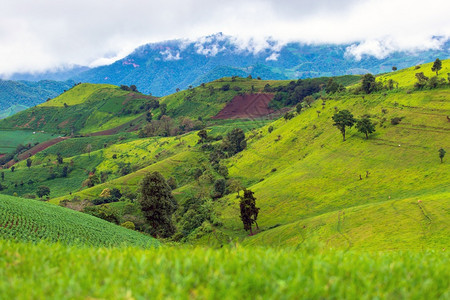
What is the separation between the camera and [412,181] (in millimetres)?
56219

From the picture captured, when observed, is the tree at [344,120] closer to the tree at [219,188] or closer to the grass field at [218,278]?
the tree at [219,188]

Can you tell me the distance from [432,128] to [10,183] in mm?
191978

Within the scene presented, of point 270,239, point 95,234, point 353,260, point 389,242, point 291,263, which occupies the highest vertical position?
point 291,263

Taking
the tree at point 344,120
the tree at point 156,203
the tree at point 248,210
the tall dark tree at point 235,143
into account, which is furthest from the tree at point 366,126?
the tall dark tree at point 235,143

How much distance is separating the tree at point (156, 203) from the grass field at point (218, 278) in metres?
55.1

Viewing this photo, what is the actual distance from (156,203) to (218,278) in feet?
187

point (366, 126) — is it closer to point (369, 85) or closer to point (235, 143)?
point (369, 85)

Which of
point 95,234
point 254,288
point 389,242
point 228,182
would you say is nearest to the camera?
point 254,288

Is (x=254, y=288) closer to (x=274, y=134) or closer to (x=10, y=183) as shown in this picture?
(x=274, y=134)

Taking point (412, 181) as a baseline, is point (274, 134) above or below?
above

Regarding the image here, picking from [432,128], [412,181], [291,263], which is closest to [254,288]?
[291,263]

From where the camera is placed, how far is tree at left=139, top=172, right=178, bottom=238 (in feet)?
193

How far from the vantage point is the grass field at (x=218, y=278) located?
3713 millimetres

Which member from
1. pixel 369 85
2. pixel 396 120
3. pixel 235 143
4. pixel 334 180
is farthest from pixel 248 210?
pixel 369 85
